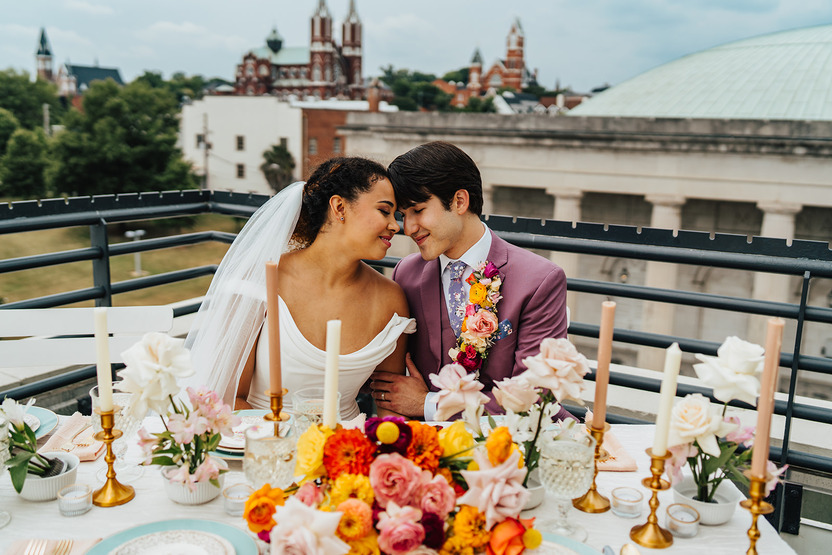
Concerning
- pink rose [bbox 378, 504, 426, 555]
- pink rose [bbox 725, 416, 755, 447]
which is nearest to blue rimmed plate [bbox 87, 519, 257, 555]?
pink rose [bbox 378, 504, 426, 555]

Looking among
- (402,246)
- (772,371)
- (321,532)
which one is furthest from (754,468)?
(402,246)

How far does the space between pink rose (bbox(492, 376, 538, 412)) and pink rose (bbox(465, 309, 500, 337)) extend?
1.06 m

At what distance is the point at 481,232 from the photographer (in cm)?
265

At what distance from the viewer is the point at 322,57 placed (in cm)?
8288

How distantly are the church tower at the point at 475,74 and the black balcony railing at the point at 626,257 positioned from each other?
301ft

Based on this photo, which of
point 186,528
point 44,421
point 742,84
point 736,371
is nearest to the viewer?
point 736,371

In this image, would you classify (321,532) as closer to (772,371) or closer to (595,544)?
(595,544)

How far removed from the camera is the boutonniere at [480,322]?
97.2 inches

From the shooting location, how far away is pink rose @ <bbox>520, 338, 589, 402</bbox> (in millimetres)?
1296

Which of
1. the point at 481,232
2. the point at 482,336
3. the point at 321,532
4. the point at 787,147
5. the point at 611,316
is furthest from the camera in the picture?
the point at 787,147

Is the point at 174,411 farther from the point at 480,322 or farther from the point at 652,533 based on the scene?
the point at 480,322

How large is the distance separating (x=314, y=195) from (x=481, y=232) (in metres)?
0.68

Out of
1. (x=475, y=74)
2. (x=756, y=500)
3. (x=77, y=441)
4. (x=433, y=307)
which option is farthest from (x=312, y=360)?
(x=475, y=74)

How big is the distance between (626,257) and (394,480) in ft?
6.80
